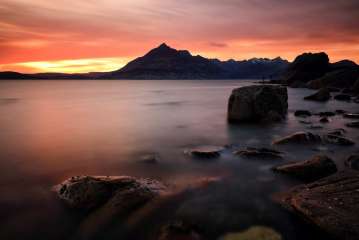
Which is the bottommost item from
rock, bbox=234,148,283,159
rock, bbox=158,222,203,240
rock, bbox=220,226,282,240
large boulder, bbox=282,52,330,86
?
rock, bbox=220,226,282,240

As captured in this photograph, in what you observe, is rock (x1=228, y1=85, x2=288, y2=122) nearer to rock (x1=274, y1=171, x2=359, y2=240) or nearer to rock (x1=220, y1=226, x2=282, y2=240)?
rock (x1=274, y1=171, x2=359, y2=240)

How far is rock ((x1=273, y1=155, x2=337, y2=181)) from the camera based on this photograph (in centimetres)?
887

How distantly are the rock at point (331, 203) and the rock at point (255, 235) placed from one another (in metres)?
0.91

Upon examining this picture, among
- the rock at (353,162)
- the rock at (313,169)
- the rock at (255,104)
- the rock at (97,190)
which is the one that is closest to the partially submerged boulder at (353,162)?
the rock at (353,162)

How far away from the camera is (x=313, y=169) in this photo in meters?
8.95

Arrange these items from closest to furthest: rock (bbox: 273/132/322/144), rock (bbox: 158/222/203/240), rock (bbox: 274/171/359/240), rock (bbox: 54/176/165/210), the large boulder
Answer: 1. rock (bbox: 274/171/359/240)
2. rock (bbox: 158/222/203/240)
3. rock (bbox: 54/176/165/210)
4. rock (bbox: 273/132/322/144)
5. the large boulder

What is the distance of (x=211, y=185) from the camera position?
8.67 meters

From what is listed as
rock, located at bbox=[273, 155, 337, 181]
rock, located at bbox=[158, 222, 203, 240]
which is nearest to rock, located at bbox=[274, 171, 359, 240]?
rock, located at bbox=[273, 155, 337, 181]

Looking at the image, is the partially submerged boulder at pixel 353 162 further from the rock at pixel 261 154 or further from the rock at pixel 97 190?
the rock at pixel 97 190

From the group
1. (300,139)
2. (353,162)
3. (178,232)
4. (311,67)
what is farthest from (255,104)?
(311,67)

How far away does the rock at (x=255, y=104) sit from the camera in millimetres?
19780

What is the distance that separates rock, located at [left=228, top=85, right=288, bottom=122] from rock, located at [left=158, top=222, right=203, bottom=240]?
14653 mm

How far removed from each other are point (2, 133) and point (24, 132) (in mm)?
1208

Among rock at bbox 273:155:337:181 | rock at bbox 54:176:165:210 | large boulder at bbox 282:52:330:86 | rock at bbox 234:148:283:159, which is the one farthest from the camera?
large boulder at bbox 282:52:330:86
